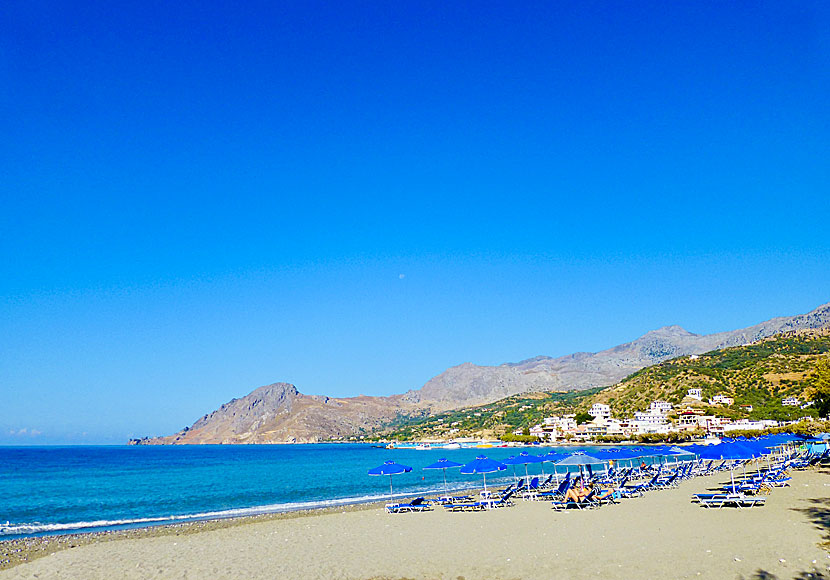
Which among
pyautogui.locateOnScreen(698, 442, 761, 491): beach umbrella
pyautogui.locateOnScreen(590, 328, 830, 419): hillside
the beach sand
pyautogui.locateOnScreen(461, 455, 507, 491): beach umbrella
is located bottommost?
the beach sand

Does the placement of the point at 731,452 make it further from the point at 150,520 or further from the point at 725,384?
the point at 725,384

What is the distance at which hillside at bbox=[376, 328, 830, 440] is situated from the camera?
91100mm

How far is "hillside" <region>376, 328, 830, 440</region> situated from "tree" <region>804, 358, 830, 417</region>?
46.1m

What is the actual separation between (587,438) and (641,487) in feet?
258

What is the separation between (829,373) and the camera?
32.1m

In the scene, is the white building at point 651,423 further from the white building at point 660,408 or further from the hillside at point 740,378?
the hillside at point 740,378

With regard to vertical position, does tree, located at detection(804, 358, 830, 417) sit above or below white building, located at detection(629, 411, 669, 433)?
Answer: above

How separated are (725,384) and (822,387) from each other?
266 feet

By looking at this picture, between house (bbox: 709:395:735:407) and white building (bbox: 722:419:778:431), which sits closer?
white building (bbox: 722:419:778:431)

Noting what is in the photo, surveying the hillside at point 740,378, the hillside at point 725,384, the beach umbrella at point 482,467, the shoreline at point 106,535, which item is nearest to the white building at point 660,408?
the hillside at point 725,384

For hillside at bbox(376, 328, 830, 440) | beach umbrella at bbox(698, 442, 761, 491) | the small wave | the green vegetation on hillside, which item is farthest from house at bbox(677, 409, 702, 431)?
the small wave

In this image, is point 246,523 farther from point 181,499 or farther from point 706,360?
point 706,360

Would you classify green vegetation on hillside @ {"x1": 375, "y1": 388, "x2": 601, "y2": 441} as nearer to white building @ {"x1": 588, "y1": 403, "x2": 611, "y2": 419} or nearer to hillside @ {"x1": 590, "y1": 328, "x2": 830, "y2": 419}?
hillside @ {"x1": 590, "y1": 328, "x2": 830, "y2": 419}

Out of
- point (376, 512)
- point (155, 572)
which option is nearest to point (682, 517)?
point (376, 512)
